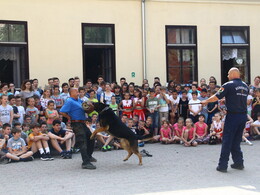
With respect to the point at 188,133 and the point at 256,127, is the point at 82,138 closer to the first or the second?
the point at 188,133

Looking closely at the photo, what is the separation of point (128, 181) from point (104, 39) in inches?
319

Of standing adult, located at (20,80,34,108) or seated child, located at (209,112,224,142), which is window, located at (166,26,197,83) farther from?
standing adult, located at (20,80,34,108)

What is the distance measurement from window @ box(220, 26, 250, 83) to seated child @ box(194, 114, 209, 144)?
4.85m

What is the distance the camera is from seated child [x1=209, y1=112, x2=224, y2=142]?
1147 centimetres

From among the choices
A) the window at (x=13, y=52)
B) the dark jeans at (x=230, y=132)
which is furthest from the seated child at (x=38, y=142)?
the window at (x=13, y=52)

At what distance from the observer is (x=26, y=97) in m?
10.9

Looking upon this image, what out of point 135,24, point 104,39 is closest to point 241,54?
point 135,24

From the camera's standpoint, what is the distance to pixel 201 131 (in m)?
11.6

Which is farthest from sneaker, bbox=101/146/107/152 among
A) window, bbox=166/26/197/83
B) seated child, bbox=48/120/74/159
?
window, bbox=166/26/197/83

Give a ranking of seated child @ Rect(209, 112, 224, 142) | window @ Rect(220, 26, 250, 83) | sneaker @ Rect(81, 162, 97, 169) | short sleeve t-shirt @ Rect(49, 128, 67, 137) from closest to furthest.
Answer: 1. sneaker @ Rect(81, 162, 97, 169)
2. short sleeve t-shirt @ Rect(49, 128, 67, 137)
3. seated child @ Rect(209, 112, 224, 142)
4. window @ Rect(220, 26, 250, 83)

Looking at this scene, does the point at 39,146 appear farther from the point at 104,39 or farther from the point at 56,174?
the point at 104,39

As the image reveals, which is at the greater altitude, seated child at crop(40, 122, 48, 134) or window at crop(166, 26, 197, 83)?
window at crop(166, 26, 197, 83)

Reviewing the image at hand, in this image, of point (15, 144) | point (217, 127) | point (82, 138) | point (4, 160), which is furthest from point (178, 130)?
point (4, 160)

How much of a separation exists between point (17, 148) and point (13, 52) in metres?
5.11
